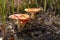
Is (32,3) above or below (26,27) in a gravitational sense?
above

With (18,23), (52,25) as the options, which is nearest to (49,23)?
(52,25)

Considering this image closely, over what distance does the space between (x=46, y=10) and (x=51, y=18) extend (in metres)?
0.25

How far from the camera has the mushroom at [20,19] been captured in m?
2.33

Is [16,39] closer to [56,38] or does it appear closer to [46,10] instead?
[56,38]

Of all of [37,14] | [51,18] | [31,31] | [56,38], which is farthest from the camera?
[37,14]

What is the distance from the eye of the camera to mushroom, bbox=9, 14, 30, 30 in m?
2.33

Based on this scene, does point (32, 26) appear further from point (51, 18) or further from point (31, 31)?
point (51, 18)

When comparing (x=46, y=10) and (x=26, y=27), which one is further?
(x=46, y=10)

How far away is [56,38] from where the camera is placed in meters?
2.24

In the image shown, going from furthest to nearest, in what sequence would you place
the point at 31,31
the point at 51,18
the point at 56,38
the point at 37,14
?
the point at 37,14, the point at 51,18, the point at 31,31, the point at 56,38

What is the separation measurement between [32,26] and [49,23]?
0.25 metres

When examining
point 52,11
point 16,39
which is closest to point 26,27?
point 16,39

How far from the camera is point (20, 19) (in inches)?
91.6

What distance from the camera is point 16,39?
88.7 inches
